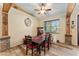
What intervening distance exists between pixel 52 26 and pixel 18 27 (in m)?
0.68

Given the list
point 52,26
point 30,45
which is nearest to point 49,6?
point 52,26

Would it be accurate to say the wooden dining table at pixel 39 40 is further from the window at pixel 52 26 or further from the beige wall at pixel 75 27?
the beige wall at pixel 75 27

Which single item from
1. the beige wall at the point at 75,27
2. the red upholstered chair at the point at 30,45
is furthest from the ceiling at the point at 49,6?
the red upholstered chair at the point at 30,45

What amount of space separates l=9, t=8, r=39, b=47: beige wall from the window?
8.1 inches

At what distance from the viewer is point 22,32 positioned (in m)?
2.09

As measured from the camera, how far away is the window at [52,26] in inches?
83.5

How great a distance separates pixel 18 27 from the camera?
2.06 m

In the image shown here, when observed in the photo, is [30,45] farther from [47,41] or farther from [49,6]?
[49,6]

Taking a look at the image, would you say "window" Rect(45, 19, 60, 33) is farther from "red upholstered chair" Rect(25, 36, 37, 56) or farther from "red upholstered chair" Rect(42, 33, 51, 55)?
"red upholstered chair" Rect(25, 36, 37, 56)

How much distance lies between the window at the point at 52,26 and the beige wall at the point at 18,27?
21 cm

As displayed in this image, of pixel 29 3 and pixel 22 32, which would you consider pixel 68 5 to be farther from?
pixel 22 32

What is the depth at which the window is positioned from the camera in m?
2.12

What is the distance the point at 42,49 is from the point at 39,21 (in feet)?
1.82

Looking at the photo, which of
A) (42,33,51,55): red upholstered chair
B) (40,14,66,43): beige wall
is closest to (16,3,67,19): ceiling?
(40,14,66,43): beige wall
